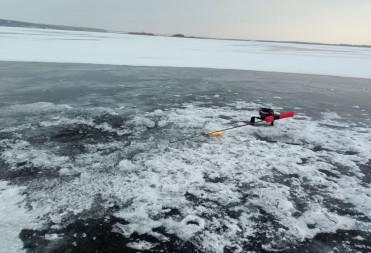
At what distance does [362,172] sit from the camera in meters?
3.17

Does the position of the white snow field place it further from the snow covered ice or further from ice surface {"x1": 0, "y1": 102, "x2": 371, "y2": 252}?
ice surface {"x1": 0, "y1": 102, "x2": 371, "y2": 252}

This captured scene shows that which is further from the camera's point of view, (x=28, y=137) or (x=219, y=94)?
(x=219, y=94)

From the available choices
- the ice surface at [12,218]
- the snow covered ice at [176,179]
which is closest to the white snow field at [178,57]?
the snow covered ice at [176,179]

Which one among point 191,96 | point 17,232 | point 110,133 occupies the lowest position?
point 17,232

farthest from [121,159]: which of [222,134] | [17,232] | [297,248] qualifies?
[297,248]

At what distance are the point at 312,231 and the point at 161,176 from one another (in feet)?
5.07

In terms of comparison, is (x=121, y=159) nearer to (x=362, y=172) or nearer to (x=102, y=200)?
(x=102, y=200)

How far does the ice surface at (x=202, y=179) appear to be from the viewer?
7.23 feet

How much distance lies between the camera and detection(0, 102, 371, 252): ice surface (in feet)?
7.23

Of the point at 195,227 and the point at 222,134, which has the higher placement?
the point at 222,134

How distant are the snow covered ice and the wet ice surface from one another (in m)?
0.01

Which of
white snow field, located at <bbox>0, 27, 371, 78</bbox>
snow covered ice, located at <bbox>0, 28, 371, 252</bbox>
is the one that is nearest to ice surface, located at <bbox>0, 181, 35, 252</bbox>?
snow covered ice, located at <bbox>0, 28, 371, 252</bbox>

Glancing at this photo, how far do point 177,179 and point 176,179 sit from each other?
0.4 inches

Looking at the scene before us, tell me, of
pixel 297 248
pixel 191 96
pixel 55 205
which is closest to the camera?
pixel 297 248
